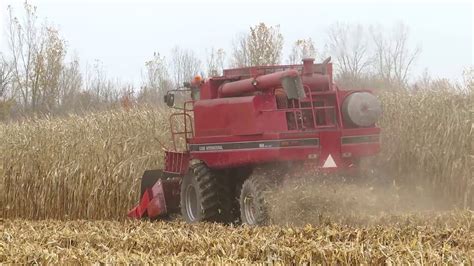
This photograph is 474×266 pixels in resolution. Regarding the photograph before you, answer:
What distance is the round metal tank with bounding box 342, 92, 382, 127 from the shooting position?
6.70m

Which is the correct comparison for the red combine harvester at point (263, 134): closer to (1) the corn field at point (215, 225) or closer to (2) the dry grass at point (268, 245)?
(1) the corn field at point (215, 225)

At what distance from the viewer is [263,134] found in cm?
664

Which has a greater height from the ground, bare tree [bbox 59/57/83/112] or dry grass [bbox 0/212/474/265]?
bare tree [bbox 59/57/83/112]

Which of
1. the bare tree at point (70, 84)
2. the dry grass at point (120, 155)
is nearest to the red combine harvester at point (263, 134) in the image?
the dry grass at point (120, 155)

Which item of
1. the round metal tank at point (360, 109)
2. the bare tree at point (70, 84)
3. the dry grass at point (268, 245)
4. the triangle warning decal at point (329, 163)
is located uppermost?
Answer: the bare tree at point (70, 84)

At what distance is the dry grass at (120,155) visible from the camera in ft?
25.5

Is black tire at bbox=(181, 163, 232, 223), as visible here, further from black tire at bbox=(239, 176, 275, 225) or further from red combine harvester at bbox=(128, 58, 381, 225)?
black tire at bbox=(239, 176, 275, 225)

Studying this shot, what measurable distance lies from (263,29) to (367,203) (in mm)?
16918

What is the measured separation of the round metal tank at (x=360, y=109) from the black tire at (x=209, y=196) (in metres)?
1.63

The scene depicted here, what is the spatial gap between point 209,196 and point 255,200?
2.95ft

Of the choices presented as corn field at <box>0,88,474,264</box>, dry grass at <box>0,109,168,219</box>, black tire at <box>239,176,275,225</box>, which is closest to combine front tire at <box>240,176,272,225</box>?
black tire at <box>239,176,275,225</box>

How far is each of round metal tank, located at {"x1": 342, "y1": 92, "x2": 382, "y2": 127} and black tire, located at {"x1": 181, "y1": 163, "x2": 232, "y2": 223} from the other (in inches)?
64.1

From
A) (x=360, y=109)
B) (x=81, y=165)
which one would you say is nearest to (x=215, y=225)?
(x=360, y=109)

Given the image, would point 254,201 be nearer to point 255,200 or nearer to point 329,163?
point 255,200
